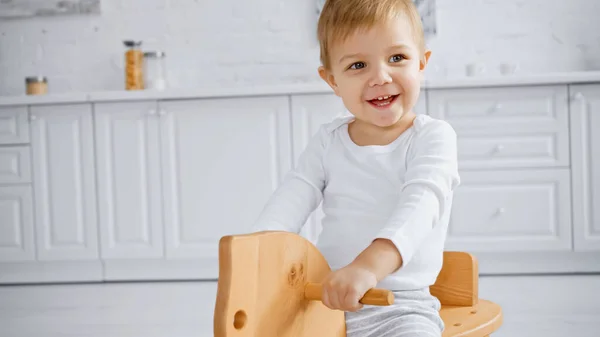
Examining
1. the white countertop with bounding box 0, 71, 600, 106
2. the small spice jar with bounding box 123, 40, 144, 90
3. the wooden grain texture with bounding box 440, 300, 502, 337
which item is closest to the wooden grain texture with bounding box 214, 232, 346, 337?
the wooden grain texture with bounding box 440, 300, 502, 337

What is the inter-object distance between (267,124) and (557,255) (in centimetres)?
127

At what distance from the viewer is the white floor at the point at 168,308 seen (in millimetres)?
2014

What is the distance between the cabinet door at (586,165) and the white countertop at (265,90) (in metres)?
0.09

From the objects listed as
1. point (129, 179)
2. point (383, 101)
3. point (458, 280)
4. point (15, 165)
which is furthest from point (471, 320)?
point (15, 165)

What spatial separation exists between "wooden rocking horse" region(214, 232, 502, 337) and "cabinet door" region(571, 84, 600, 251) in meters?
1.97

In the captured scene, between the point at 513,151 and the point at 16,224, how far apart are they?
6.89ft

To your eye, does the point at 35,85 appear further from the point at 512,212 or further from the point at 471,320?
the point at 471,320

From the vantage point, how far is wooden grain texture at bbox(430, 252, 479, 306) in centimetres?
110

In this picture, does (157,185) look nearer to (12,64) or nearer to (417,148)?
(12,64)

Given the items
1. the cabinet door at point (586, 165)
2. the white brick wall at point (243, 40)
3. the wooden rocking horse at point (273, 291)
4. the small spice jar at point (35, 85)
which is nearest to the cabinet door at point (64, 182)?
the small spice jar at point (35, 85)

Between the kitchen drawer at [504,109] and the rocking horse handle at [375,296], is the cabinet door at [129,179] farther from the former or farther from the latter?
the rocking horse handle at [375,296]

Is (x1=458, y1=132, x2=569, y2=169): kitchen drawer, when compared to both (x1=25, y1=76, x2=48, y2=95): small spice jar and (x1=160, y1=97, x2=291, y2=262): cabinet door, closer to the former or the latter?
(x1=160, y1=97, x2=291, y2=262): cabinet door

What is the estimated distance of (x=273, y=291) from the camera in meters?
0.72

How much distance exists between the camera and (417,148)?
97cm
